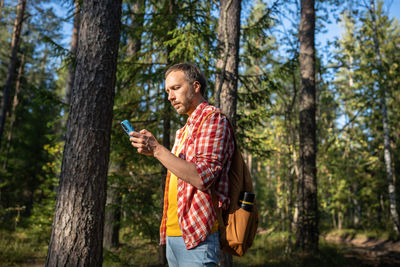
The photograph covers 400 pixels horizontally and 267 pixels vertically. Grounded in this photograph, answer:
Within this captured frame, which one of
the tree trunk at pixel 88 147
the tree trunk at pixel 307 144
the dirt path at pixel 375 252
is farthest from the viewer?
the dirt path at pixel 375 252

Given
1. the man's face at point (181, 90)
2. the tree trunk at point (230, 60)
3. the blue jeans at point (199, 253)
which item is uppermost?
the tree trunk at point (230, 60)

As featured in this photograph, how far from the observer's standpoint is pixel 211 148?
5.56 feet

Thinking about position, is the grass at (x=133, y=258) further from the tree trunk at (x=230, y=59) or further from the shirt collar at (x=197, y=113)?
the shirt collar at (x=197, y=113)

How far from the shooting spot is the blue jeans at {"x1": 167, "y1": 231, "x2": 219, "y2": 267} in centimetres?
169

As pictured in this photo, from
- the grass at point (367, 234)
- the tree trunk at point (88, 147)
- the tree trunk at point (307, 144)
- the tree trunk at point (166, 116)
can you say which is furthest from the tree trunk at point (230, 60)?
the grass at point (367, 234)

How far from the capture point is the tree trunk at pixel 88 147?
11.7 feet

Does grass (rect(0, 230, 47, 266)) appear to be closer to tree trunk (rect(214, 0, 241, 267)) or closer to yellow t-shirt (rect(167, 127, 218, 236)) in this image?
tree trunk (rect(214, 0, 241, 267))

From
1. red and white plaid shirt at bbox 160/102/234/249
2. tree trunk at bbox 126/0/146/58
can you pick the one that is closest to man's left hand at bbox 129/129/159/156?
red and white plaid shirt at bbox 160/102/234/249

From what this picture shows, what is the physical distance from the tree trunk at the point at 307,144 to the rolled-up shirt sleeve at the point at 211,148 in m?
6.59

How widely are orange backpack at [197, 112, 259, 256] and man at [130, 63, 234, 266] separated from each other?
0.13ft

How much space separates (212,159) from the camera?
1670 mm

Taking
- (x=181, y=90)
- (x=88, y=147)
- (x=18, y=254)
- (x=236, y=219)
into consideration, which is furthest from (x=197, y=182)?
(x=18, y=254)

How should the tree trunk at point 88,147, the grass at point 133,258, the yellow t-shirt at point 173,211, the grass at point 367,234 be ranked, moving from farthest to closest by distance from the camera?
the grass at point 367,234
the grass at point 133,258
the tree trunk at point 88,147
the yellow t-shirt at point 173,211

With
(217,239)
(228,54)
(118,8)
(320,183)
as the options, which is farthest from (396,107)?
(217,239)
